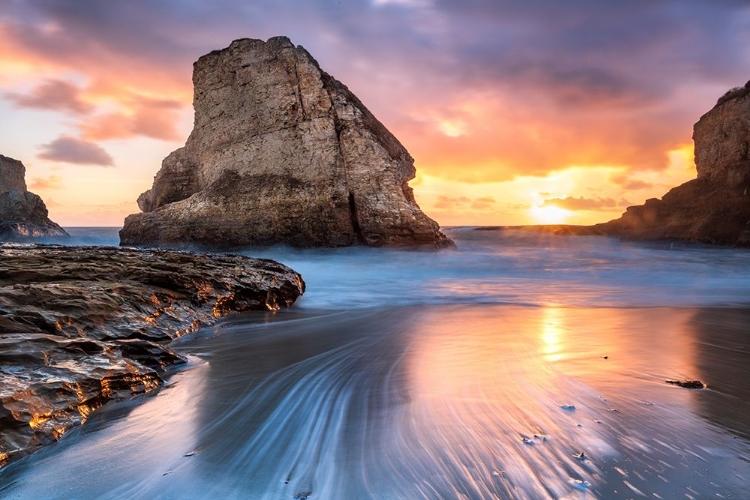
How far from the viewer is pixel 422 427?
2.06 meters

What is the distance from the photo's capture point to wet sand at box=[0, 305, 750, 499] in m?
1.60

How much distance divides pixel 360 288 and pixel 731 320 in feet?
17.1

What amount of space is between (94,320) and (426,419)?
2629mm

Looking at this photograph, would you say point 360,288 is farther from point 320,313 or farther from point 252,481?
point 252,481

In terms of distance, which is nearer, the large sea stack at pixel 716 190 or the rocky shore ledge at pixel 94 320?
the rocky shore ledge at pixel 94 320

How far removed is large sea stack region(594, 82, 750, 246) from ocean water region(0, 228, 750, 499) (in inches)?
898

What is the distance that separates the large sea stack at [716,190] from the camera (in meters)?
23.7

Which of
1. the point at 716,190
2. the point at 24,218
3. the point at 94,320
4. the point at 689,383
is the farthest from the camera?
the point at 24,218

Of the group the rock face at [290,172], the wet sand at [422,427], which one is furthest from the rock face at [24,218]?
the wet sand at [422,427]

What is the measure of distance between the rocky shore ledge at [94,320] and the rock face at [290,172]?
8066mm

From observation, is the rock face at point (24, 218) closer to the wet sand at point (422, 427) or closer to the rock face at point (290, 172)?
the rock face at point (290, 172)

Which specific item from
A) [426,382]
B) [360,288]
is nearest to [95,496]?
[426,382]

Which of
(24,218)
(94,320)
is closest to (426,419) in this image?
(94,320)

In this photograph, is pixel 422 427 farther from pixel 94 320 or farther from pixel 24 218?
pixel 24 218
